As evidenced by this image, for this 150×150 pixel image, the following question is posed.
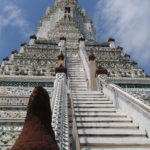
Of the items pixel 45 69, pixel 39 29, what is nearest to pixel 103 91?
pixel 45 69

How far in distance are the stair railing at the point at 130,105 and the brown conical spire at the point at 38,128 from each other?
2.88 metres

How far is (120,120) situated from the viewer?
6.43 m

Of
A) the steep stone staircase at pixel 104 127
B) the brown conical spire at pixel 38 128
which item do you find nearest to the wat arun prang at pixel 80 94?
the steep stone staircase at pixel 104 127

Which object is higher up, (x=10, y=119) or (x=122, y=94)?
(x=122, y=94)

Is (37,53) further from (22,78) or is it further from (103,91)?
(103,91)

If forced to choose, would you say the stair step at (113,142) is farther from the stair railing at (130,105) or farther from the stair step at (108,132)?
the stair railing at (130,105)

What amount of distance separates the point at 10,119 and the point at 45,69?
7621 mm

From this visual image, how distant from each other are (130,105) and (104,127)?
3.68 ft

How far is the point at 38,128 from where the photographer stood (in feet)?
9.77

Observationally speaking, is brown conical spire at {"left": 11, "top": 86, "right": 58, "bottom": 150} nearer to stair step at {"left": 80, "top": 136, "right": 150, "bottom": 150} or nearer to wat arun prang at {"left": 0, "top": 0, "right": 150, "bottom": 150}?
wat arun prang at {"left": 0, "top": 0, "right": 150, "bottom": 150}

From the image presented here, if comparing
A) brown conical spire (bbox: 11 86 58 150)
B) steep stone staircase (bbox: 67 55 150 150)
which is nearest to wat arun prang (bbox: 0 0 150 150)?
steep stone staircase (bbox: 67 55 150 150)

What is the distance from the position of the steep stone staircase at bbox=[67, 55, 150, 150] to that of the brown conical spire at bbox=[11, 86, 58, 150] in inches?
71.3

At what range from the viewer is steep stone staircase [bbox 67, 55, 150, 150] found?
5004 mm

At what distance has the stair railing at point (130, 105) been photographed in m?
5.50
